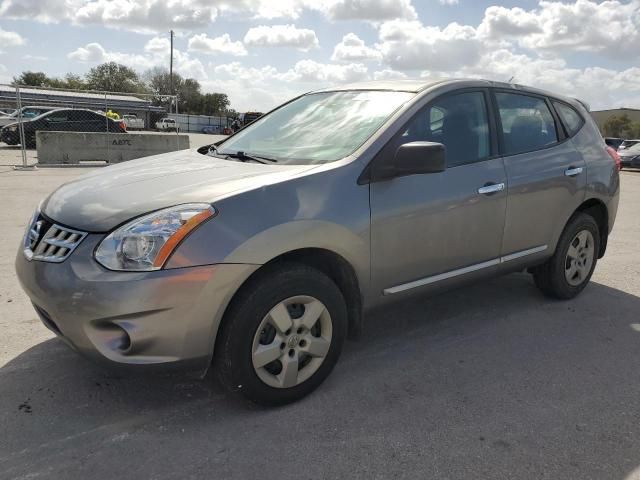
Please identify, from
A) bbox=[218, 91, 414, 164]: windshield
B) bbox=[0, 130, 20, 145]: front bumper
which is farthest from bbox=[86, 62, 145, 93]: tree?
bbox=[218, 91, 414, 164]: windshield

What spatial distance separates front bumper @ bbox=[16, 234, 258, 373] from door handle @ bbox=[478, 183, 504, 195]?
→ 5.67ft

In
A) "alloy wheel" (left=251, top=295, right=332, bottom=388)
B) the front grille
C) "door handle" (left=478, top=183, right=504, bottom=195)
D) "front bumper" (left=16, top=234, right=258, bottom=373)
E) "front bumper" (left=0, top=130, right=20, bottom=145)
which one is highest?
"front bumper" (left=0, top=130, right=20, bottom=145)

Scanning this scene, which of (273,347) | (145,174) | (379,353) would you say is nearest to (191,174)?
(145,174)

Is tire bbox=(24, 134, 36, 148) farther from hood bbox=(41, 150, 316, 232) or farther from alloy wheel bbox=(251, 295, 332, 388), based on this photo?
alloy wheel bbox=(251, 295, 332, 388)

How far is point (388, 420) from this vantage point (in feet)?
9.19

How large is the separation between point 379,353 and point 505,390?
81 cm

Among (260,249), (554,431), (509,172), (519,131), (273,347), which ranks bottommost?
(554,431)

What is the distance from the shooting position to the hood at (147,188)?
260 cm

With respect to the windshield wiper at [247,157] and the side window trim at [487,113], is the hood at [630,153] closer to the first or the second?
the side window trim at [487,113]

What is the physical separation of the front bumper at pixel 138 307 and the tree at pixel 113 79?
79.4 metres

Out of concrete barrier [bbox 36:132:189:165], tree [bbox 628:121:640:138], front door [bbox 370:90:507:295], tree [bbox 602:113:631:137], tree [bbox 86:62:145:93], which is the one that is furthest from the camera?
tree [bbox 86:62:145:93]

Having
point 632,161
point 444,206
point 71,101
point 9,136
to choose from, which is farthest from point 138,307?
point 71,101

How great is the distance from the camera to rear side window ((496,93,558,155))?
3916 mm

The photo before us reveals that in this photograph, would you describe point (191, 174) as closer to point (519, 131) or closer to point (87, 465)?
point (87, 465)
